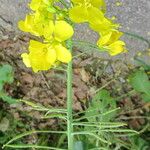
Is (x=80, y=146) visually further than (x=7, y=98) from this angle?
No

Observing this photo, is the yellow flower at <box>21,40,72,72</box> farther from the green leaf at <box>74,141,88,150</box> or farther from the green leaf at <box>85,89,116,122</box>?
the green leaf at <box>85,89,116,122</box>

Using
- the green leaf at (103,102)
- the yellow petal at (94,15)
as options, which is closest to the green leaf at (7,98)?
the green leaf at (103,102)

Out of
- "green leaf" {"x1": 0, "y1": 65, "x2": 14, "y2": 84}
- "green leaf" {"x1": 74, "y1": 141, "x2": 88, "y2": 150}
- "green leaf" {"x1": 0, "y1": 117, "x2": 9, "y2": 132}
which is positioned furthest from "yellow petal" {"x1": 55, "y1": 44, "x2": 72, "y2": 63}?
"green leaf" {"x1": 0, "y1": 117, "x2": 9, "y2": 132}

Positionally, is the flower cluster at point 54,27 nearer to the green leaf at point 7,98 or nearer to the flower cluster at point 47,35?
the flower cluster at point 47,35

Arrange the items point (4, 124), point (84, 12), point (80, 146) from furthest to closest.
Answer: point (4, 124) → point (80, 146) → point (84, 12)

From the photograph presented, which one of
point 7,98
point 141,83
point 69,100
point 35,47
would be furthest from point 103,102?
point 35,47

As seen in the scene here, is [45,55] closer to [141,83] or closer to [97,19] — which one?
[97,19]
